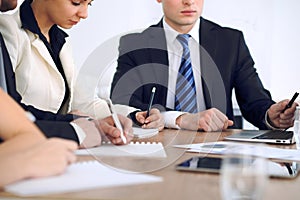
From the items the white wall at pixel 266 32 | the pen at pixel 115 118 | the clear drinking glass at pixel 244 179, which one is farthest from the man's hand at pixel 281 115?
the white wall at pixel 266 32

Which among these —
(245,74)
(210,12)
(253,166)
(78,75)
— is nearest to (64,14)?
(78,75)

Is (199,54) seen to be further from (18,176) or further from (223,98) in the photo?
(18,176)

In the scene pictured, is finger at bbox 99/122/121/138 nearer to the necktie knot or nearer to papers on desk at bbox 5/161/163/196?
papers on desk at bbox 5/161/163/196

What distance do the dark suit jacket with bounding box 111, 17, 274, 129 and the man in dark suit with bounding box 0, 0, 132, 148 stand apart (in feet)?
0.79

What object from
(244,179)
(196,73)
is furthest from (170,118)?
(244,179)

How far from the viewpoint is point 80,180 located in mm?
A: 1075

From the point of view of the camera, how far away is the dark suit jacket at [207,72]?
232 cm

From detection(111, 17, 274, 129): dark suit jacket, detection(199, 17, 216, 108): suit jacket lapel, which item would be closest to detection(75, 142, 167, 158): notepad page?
detection(111, 17, 274, 129): dark suit jacket

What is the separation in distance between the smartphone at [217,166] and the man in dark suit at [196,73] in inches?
27.3

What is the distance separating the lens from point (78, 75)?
236cm

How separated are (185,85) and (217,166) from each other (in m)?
1.17

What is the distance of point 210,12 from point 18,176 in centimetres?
357

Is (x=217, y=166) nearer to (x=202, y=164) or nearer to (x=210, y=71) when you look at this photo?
(x=202, y=164)

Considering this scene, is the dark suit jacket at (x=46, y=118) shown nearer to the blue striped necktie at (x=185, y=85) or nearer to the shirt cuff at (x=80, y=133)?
the shirt cuff at (x=80, y=133)
